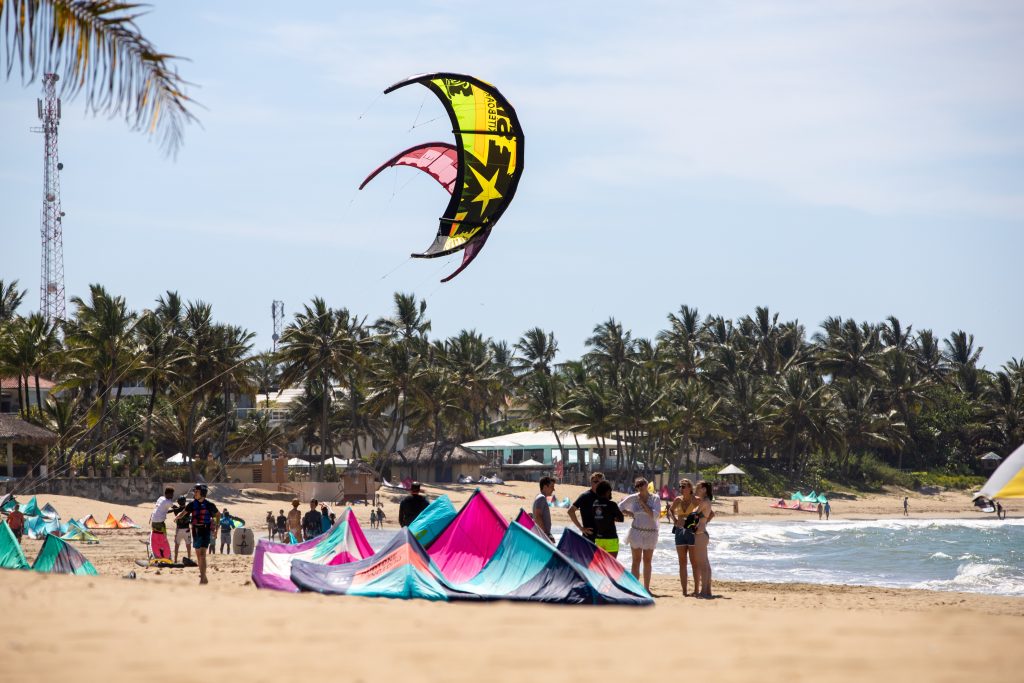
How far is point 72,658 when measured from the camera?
532 cm

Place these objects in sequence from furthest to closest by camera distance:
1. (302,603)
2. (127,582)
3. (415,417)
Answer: (415,417) → (127,582) → (302,603)

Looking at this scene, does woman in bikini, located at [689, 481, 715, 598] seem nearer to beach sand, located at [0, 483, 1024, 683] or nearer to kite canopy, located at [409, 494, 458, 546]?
kite canopy, located at [409, 494, 458, 546]

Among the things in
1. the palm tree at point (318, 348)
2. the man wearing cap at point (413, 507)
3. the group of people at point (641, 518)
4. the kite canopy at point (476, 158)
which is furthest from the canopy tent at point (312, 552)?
the palm tree at point (318, 348)

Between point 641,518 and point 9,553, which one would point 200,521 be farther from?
point 641,518

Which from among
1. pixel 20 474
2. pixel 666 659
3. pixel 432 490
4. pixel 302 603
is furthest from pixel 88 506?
pixel 666 659

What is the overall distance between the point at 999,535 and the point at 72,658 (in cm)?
3480

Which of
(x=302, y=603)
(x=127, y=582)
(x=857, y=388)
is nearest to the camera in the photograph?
(x=302, y=603)

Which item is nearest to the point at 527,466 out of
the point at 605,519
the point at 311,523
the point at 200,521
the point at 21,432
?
the point at 21,432

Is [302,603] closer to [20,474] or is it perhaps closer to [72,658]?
[72,658]

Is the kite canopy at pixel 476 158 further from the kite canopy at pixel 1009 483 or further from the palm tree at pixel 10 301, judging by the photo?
the palm tree at pixel 10 301

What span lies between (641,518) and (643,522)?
5 centimetres

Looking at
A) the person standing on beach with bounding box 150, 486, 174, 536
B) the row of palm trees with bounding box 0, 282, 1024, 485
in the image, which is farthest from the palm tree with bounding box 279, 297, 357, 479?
the person standing on beach with bounding box 150, 486, 174, 536

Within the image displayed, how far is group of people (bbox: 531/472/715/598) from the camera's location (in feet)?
34.6

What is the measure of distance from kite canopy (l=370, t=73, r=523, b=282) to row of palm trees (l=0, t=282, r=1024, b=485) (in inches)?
948
